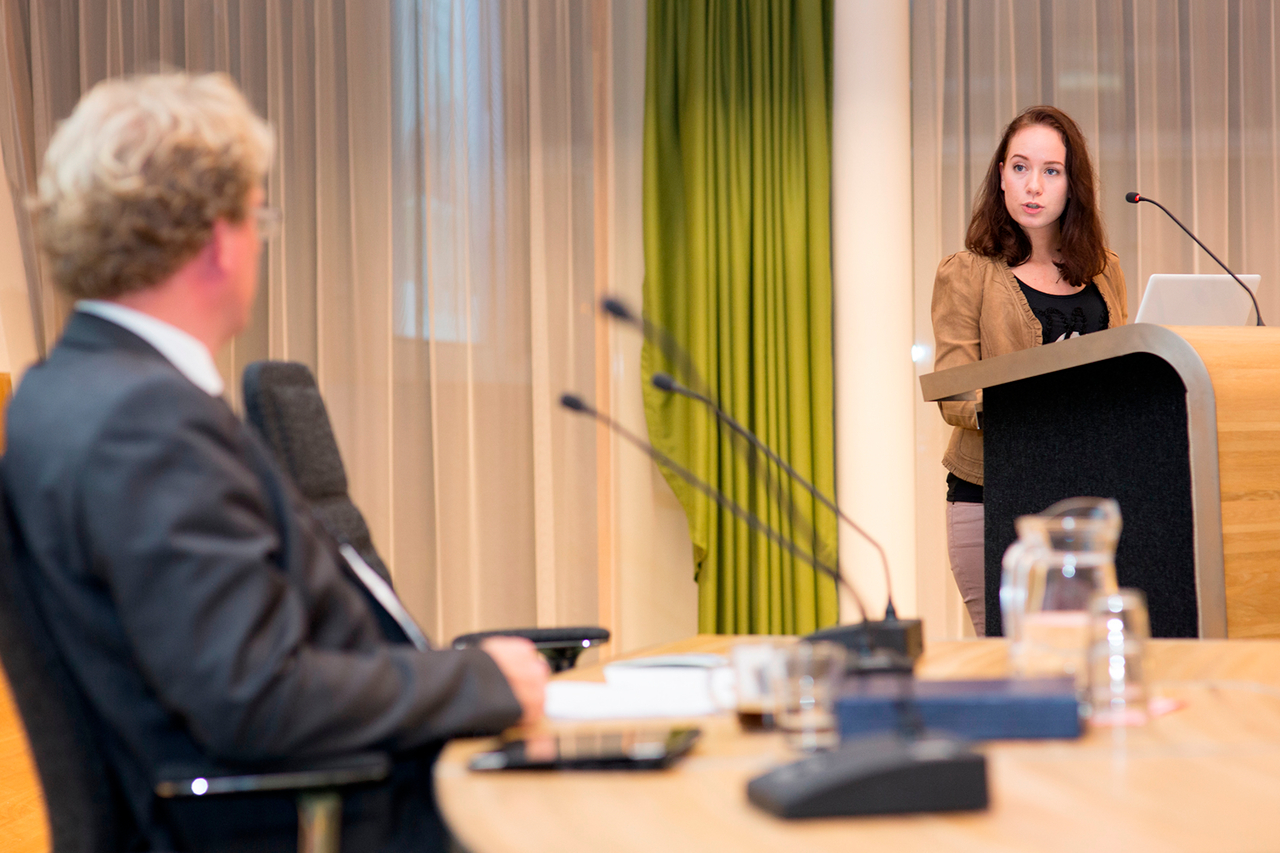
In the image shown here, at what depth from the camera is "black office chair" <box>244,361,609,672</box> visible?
1.44 meters

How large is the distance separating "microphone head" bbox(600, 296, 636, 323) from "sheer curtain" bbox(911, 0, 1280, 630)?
2.74m

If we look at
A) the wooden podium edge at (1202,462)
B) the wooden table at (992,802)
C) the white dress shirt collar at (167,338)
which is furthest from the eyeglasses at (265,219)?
the wooden podium edge at (1202,462)

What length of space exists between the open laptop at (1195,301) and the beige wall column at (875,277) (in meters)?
1.46

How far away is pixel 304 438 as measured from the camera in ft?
4.96

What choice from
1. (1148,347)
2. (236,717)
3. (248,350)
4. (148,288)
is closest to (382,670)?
(236,717)

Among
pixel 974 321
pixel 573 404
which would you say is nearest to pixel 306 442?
pixel 573 404

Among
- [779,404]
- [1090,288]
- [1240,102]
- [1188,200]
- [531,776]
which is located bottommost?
[531,776]

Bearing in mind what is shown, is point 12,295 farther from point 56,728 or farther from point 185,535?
point 185,535

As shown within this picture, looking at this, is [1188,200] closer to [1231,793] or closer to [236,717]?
[1231,793]

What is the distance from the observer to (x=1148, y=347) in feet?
5.32

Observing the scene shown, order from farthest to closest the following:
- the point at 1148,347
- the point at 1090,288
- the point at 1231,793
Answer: the point at 1090,288
the point at 1148,347
the point at 1231,793

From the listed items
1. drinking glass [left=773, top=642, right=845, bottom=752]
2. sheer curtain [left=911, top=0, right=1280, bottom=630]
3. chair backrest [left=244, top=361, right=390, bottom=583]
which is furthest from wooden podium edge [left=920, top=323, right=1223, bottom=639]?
sheer curtain [left=911, top=0, right=1280, bottom=630]

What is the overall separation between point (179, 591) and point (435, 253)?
10.6ft

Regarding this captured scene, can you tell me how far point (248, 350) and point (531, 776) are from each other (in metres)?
3.56
